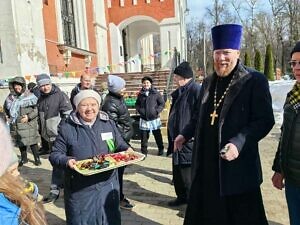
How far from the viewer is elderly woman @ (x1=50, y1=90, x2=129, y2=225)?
292 centimetres

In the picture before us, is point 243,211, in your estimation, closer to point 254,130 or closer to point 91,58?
point 254,130

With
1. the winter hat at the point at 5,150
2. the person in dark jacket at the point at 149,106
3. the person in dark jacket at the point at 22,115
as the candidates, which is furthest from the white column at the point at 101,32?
the winter hat at the point at 5,150

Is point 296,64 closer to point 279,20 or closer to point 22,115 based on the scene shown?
point 22,115

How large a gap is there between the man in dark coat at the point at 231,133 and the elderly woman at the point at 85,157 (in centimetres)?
80

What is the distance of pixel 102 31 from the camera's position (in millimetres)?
22688

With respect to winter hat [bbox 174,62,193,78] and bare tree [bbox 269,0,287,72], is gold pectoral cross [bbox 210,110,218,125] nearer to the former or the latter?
winter hat [bbox 174,62,193,78]

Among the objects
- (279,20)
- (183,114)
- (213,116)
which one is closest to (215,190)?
(213,116)

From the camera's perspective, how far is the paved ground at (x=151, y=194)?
13.8 ft

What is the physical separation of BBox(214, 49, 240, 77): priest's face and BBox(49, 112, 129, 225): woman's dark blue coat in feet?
3.63

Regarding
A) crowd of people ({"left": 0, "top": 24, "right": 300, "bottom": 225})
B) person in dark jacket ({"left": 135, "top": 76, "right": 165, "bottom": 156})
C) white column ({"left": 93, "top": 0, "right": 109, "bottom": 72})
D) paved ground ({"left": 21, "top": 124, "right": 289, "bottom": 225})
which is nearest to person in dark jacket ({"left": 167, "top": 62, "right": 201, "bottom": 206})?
paved ground ({"left": 21, "top": 124, "right": 289, "bottom": 225})

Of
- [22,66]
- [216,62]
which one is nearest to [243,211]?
[216,62]

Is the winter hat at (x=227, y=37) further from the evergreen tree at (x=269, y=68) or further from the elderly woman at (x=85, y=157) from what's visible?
the evergreen tree at (x=269, y=68)

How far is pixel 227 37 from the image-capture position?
9.09 ft

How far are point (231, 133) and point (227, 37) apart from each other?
75 cm
